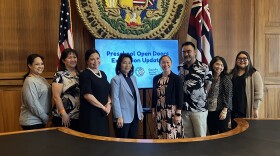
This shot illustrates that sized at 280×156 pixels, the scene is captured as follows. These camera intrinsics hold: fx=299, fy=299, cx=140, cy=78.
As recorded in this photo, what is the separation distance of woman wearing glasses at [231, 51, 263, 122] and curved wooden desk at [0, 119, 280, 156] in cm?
135

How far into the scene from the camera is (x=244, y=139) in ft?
5.76

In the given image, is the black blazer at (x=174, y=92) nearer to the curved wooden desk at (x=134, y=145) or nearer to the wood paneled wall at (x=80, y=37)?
the curved wooden desk at (x=134, y=145)

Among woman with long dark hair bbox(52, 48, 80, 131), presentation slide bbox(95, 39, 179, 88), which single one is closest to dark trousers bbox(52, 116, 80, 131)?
woman with long dark hair bbox(52, 48, 80, 131)

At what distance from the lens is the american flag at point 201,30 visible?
394 cm

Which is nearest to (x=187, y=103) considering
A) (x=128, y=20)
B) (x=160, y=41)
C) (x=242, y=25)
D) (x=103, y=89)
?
(x=103, y=89)

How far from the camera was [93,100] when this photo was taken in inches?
103

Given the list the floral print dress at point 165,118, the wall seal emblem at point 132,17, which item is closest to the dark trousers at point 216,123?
the floral print dress at point 165,118

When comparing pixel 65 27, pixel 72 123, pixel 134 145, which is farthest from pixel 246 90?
pixel 65 27

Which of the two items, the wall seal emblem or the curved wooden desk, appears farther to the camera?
the wall seal emblem

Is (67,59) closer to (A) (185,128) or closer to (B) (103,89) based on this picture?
(B) (103,89)

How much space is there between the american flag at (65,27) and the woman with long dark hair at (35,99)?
72 centimetres

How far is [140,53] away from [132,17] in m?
0.58

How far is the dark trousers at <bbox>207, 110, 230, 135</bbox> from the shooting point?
10.3 feet

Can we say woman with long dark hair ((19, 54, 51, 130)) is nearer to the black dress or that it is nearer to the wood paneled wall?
the black dress
